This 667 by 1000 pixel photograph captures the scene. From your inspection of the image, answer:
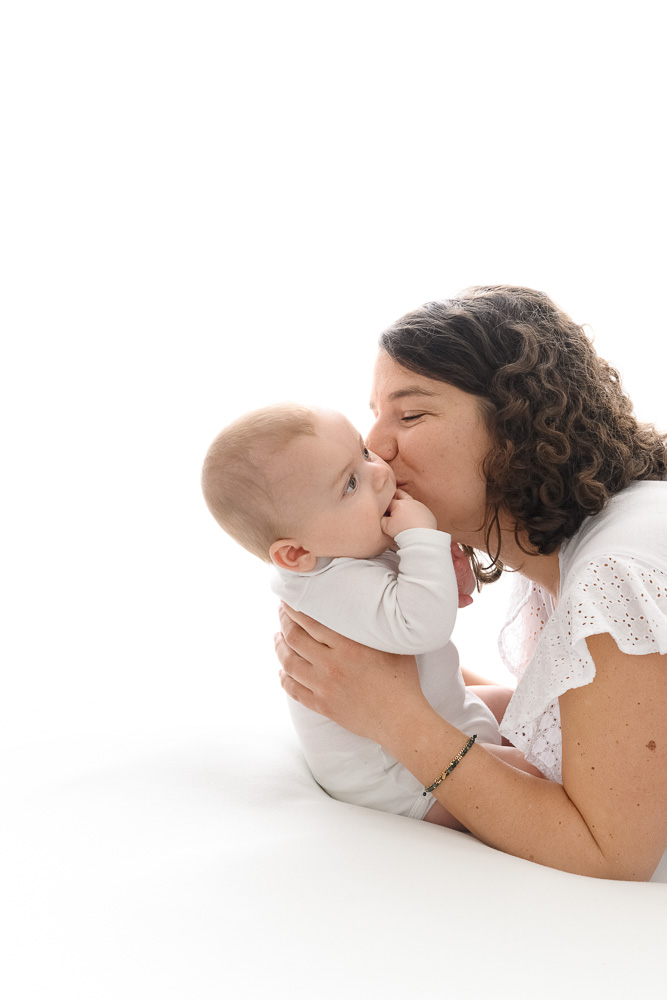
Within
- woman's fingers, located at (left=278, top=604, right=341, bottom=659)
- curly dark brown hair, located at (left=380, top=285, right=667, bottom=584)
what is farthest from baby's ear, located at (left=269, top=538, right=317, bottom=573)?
curly dark brown hair, located at (left=380, top=285, right=667, bottom=584)

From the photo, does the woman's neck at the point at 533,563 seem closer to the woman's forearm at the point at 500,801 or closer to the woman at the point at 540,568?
the woman at the point at 540,568

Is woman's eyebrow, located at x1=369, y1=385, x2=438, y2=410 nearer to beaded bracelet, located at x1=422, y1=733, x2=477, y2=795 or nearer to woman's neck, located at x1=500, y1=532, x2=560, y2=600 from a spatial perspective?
woman's neck, located at x1=500, y1=532, x2=560, y2=600

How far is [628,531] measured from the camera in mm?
1486

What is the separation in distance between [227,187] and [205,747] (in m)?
2.23

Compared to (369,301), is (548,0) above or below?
above

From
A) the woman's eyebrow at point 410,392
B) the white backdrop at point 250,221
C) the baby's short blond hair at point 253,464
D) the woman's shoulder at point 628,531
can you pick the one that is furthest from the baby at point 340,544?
the white backdrop at point 250,221

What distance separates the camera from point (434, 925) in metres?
1.14

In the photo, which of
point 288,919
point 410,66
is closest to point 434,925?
point 288,919

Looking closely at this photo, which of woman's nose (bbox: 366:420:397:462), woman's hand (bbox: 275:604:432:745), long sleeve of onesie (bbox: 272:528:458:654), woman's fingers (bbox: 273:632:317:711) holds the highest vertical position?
woman's nose (bbox: 366:420:397:462)

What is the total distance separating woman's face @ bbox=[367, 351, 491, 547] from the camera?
1643 millimetres

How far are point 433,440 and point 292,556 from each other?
1.14 ft

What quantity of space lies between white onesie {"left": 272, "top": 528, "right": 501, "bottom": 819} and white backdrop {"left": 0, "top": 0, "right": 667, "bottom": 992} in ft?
3.13

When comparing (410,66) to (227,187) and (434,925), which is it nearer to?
(227,187)

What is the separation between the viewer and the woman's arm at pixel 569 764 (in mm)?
1361
